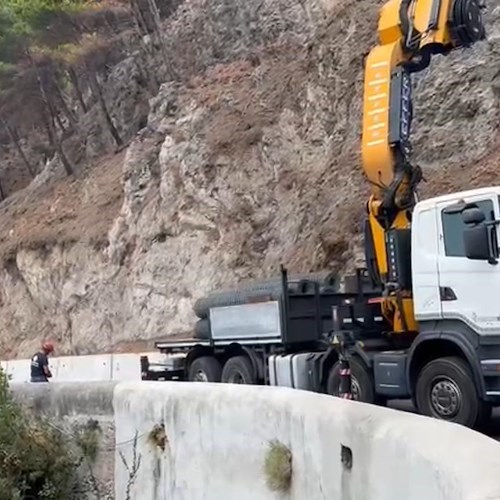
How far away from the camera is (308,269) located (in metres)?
24.0

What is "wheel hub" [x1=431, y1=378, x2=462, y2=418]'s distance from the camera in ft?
34.7

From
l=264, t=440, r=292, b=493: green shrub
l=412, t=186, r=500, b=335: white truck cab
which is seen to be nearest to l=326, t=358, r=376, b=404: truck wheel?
l=412, t=186, r=500, b=335: white truck cab

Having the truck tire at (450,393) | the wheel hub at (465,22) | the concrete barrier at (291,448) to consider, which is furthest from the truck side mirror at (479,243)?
the wheel hub at (465,22)

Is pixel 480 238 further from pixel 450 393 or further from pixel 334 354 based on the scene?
pixel 334 354

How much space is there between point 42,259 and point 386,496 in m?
30.2

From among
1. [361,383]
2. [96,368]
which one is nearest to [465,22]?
[361,383]

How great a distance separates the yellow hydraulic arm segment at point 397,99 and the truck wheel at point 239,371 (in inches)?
96.9

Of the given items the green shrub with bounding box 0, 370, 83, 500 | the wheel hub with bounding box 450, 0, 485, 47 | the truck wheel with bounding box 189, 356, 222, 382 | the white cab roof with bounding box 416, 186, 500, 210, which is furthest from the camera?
the truck wheel with bounding box 189, 356, 222, 382

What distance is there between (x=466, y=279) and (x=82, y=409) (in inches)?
209

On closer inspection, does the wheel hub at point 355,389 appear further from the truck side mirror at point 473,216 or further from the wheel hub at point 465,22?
the wheel hub at point 465,22

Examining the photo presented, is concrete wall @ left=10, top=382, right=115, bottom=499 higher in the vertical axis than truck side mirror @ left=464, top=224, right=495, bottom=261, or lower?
lower

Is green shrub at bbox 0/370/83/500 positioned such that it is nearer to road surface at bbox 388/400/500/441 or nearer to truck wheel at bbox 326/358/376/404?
truck wheel at bbox 326/358/376/404

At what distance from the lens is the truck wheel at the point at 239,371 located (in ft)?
47.8

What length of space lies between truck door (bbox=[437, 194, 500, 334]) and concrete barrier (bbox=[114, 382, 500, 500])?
8.71 ft
